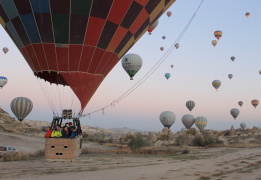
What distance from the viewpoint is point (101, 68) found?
12.4m

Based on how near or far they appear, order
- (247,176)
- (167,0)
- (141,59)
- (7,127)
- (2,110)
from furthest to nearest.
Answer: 1. (2,110)
2. (7,127)
3. (141,59)
4. (167,0)
5. (247,176)

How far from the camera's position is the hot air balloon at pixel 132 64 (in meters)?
31.0

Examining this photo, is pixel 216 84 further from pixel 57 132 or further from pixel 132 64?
pixel 57 132

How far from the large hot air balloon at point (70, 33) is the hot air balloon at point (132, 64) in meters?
18.3

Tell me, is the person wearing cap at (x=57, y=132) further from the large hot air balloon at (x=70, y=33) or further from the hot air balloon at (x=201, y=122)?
the hot air balloon at (x=201, y=122)

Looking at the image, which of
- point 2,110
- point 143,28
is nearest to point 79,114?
point 143,28

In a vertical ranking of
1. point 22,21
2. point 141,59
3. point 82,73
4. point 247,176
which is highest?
point 141,59

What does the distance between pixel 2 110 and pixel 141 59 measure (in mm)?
31155

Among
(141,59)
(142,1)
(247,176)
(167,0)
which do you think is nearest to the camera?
(247,176)

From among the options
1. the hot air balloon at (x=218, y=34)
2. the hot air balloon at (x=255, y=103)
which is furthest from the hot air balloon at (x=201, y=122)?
the hot air balloon at (x=218, y=34)

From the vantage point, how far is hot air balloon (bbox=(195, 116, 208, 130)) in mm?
56362

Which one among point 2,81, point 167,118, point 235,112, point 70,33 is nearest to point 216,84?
point 167,118

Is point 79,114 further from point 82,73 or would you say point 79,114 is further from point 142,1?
point 142,1

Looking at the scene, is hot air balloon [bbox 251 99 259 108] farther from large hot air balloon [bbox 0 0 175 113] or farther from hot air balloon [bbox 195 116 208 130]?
large hot air balloon [bbox 0 0 175 113]
